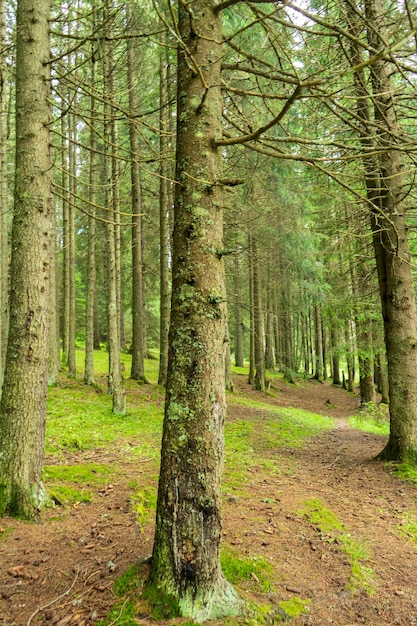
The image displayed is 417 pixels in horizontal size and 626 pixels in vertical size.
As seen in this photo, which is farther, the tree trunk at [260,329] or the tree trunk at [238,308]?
the tree trunk at [260,329]

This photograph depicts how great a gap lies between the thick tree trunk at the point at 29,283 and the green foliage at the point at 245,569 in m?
1.78

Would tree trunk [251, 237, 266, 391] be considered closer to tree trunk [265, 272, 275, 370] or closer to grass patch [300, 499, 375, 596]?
tree trunk [265, 272, 275, 370]

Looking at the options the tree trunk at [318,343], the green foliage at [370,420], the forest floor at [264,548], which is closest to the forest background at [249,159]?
the forest floor at [264,548]

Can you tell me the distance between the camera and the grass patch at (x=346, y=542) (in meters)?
3.20

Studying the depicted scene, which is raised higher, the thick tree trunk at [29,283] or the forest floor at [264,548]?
the thick tree trunk at [29,283]

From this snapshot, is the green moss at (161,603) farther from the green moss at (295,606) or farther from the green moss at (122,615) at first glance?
the green moss at (295,606)

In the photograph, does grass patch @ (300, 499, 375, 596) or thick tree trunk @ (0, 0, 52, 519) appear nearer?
grass patch @ (300, 499, 375, 596)

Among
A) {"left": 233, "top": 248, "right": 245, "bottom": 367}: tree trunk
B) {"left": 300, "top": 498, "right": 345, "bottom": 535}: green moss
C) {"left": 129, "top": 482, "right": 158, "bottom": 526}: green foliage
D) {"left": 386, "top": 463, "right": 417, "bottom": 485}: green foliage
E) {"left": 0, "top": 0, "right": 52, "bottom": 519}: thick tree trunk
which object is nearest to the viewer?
{"left": 0, "top": 0, "right": 52, "bottom": 519}: thick tree trunk

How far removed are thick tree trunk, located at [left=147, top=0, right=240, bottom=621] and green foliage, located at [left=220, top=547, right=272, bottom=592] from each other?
1.55ft

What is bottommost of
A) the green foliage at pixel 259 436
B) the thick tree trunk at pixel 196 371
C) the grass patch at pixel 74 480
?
the green foliage at pixel 259 436

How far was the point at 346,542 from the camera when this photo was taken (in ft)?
12.6

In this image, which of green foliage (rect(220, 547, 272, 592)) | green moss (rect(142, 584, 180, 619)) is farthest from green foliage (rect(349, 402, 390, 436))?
green moss (rect(142, 584, 180, 619))

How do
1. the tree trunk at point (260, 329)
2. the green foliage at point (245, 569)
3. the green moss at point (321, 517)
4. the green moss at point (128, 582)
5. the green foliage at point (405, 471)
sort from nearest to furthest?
the green moss at point (128, 582) < the green foliage at point (245, 569) < the green moss at point (321, 517) < the green foliage at point (405, 471) < the tree trunk at point (260, 329)

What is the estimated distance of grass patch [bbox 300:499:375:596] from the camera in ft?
10.5
